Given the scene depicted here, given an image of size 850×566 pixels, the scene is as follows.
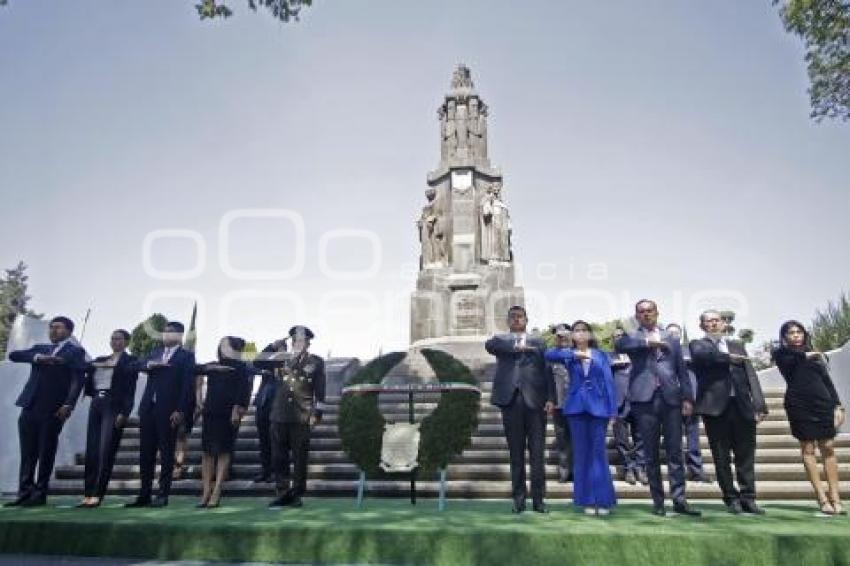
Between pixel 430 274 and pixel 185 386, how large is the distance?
1112cm

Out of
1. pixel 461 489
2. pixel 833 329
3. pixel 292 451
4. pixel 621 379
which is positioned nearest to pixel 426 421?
pixel 461 489

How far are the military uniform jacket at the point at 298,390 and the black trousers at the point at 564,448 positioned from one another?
3.20 meters

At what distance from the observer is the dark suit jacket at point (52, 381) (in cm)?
650

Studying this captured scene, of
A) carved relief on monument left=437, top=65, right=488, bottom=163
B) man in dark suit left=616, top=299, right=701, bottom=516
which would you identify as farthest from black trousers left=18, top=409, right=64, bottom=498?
carved relief on monument left=437, top=65, right=488, bottom=163

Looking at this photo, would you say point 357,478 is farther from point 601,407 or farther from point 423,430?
point 601,407

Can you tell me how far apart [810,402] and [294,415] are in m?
5.58

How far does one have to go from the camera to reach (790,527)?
4.33m

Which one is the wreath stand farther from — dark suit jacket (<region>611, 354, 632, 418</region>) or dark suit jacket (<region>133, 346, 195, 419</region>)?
dark suit jacket (<region>611, 354, 632, 418</region>)

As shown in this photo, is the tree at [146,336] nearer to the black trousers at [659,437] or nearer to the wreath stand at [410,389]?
the wreath stand at [410,389]

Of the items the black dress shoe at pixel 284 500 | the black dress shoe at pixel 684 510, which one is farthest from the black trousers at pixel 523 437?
the black dress shoe at pixel 284 500

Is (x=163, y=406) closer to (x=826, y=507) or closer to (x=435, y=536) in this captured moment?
(x=435, y=536)

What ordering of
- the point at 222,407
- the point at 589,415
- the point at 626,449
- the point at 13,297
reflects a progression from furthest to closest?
the point at 13,297 < the point at 626,449 < the point at 222,407 < the point at 589,415

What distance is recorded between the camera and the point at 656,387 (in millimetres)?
5668

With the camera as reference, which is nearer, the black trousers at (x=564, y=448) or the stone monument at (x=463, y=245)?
the black trousers at (x=564, y=448)
